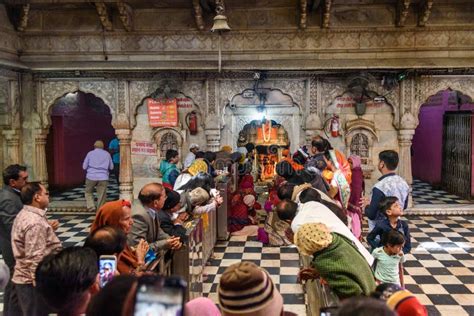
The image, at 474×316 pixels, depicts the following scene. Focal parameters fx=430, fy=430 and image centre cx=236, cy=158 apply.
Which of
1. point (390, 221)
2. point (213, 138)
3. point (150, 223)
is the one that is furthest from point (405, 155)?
point (150, 223)

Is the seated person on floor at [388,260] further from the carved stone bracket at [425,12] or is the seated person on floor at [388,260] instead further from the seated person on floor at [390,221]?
the carved stone bracket at [425,12]

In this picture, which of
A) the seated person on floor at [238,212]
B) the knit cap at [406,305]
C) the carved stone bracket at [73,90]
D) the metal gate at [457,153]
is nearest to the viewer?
the knit cap at [406,305]

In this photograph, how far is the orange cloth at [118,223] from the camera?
306cm

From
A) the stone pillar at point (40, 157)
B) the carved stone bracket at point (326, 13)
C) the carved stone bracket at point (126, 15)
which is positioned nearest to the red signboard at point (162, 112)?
the carved stone bracket at point (126, 15)

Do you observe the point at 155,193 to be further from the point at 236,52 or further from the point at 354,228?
the point at 236,52

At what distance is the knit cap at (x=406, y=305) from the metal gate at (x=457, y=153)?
10396 millimetres

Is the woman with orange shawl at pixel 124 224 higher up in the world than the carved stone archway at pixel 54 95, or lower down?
lower down

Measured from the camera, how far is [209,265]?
6512 millimetres

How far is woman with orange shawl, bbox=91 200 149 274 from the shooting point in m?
3.10

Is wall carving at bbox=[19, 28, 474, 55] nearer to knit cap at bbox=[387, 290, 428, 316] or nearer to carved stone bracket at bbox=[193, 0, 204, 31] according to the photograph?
carved stone bracket at bbox=[193, 0, 204, 31]

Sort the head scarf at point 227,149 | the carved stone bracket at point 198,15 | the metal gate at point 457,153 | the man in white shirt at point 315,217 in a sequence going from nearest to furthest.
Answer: the man in white shirt at point 315,217
the carved stone bracket at point 198,15
the head scarf at point 227,149
the metal gate at point 457,153

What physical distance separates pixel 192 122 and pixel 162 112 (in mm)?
743

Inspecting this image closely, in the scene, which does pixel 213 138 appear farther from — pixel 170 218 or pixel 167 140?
pixel 170 218

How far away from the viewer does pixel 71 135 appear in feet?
44.7
